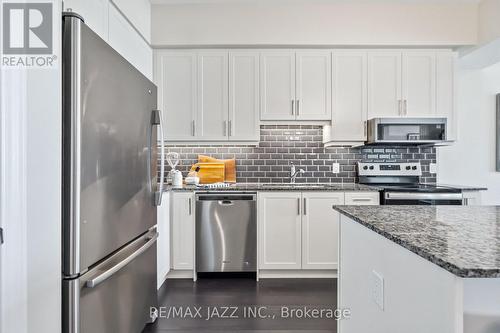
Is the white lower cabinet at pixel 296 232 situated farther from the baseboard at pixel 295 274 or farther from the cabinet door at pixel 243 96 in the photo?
the cabinet door at pixel 243 96

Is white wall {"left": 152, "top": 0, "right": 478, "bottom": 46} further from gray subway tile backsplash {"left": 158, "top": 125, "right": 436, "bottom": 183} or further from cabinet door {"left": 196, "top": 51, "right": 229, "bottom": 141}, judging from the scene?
gray subway tile backsplash {"left": 158, "top": 125, "right": 436, "bottom": 183}

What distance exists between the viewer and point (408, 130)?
3.06 metres

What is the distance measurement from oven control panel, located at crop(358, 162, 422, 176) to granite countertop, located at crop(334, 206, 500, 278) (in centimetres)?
197

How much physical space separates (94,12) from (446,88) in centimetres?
346

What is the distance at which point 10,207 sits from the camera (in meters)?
0.96

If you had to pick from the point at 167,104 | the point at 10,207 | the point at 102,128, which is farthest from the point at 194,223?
the point at 10,207

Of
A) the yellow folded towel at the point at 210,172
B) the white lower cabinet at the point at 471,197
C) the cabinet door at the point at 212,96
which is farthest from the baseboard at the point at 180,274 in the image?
the white lower cabinet at the point at 471,197

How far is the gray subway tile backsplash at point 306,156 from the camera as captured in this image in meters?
3.47

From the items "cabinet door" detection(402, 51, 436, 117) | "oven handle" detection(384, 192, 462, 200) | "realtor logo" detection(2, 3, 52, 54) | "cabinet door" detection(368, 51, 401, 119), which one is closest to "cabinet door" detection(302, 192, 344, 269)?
"oven handle" detection(384, 192, 462, 200)

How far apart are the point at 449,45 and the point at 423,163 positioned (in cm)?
133

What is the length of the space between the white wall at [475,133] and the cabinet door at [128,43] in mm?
3513

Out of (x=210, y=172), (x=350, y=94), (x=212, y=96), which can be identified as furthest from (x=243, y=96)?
(x=350, y=94)

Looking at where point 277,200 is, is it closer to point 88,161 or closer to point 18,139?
point 88,161

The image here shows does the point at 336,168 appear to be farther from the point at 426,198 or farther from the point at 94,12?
the point at 94,12
